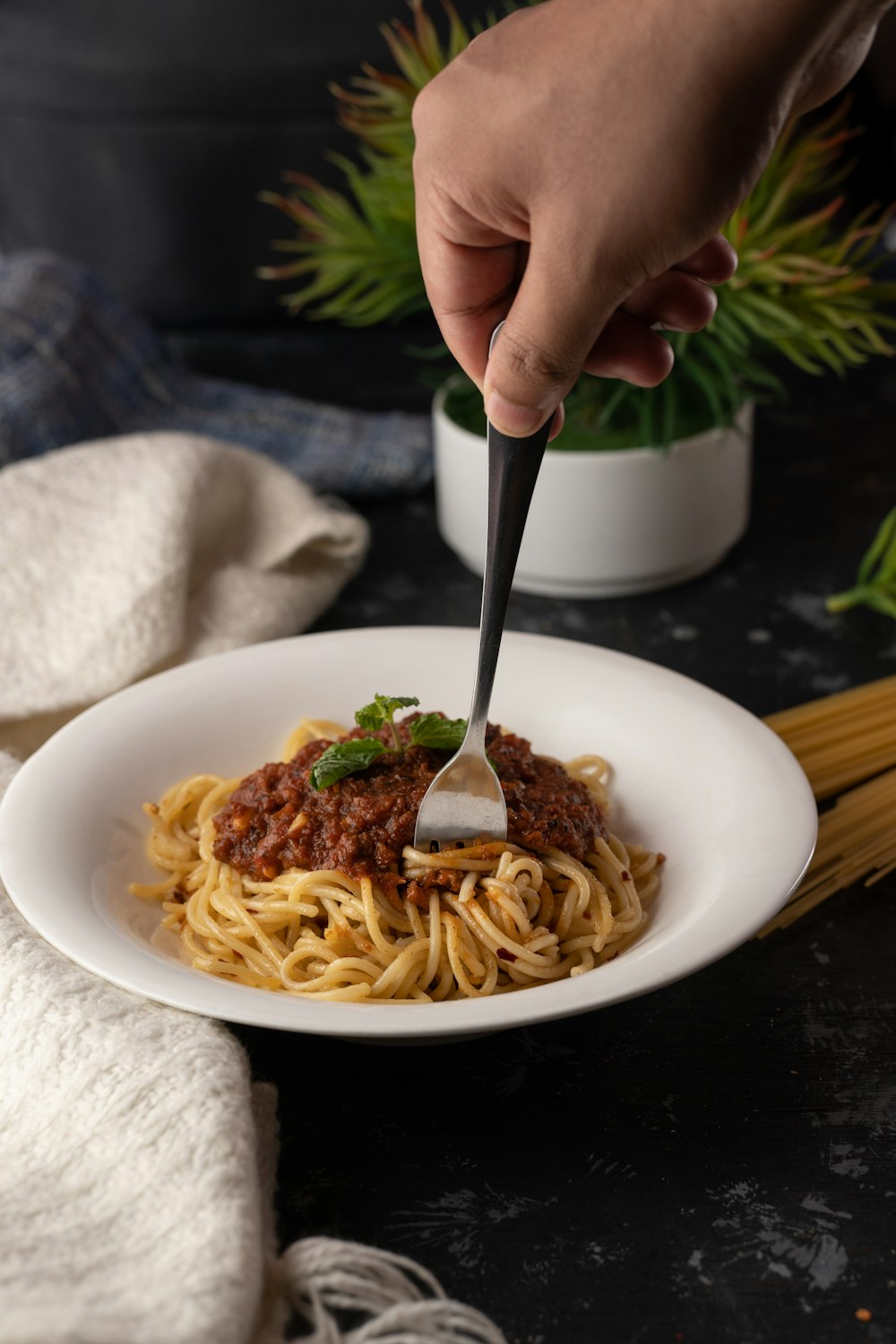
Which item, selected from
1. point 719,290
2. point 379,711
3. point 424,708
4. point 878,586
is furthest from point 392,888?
point 719,290

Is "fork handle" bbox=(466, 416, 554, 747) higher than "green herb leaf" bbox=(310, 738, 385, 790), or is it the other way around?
"fork handle" bbox=(466, 416, 554, 747)

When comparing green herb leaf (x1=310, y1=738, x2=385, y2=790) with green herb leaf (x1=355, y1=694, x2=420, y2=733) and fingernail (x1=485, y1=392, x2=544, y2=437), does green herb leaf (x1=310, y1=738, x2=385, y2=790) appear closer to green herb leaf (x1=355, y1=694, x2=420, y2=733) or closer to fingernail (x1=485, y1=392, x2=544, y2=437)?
green herb leaf (x1=355, y1=694, x2=420, y2=733)

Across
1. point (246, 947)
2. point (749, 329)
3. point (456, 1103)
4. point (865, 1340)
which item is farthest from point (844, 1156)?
point (749, 329)

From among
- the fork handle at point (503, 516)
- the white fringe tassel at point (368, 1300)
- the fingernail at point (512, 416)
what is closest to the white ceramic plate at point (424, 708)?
the white fringe tassel at point (368, 1300)

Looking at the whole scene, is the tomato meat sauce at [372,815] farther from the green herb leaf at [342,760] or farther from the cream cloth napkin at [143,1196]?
the cream cloth napkin at [143,1196]

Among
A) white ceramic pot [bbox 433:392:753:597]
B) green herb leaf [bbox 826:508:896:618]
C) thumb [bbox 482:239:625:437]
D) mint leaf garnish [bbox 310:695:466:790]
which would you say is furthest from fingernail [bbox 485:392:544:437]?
green herb leaf [bbox 826:508:896:618]
